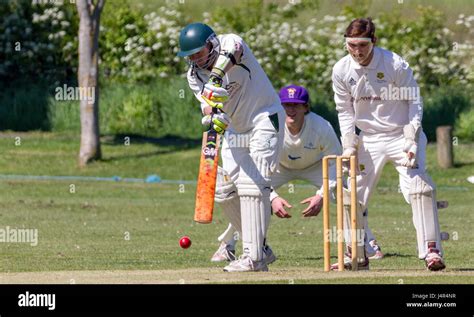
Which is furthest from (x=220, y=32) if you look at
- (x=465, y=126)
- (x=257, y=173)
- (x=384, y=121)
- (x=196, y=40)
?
(x=196, y=40)

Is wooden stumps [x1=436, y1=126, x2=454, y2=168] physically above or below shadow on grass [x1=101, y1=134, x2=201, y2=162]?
below

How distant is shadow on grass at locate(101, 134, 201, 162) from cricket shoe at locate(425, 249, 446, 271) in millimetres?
18111

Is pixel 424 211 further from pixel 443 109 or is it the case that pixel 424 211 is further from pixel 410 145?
pixel 443 109

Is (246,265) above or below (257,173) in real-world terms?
below

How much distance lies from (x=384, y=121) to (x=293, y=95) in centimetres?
233

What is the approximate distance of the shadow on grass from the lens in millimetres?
30906

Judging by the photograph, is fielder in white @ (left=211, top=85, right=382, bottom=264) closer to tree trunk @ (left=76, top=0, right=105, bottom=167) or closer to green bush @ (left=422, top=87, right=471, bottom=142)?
tree trunk @ (left=76, top=0, right=105, bottom=167)

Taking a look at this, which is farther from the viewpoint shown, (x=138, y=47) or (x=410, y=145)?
(x=138, y=47)

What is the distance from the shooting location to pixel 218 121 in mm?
12250

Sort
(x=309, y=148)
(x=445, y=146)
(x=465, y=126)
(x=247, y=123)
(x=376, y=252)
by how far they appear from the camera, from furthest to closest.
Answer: (x=465, y=126)
(x=445, y=146)
(x=309, y=148)
(x=376, y=252)
(x=247, y=123)

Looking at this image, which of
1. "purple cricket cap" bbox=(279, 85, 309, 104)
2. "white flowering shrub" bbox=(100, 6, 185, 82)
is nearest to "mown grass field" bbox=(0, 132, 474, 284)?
"purple cricket cap" bbox=(279, 85, 309, 104)

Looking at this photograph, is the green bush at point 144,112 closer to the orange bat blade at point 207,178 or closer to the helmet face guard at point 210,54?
the helmet face guard at point 210,54

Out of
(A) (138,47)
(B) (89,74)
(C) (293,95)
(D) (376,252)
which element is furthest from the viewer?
(A) (138,47)

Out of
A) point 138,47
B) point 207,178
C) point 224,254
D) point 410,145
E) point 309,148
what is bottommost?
point 224,254
